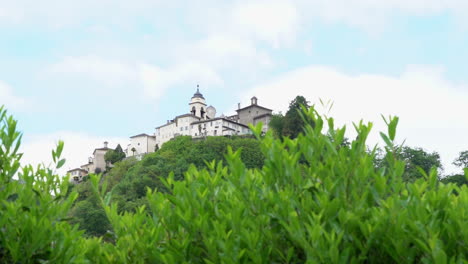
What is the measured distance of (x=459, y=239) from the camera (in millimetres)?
4164

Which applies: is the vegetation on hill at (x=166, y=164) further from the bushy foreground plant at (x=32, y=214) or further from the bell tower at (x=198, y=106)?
the bushy foreground plant at (x=32, y=214)

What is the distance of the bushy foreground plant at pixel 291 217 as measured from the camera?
4160mm

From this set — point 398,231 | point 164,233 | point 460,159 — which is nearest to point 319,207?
point 398,231

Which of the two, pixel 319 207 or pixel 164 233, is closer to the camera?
pixel 319 207

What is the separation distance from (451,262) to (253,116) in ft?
422

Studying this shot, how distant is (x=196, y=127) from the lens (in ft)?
433

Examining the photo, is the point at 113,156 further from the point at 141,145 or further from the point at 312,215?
the point at 312,215

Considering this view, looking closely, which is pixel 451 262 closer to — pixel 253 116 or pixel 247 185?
pixel 247 185

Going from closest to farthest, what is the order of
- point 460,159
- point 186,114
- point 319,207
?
point 319,207 < point 460,159 < point 186,114

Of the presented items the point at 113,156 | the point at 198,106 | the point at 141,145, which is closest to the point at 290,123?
the point at 198,106

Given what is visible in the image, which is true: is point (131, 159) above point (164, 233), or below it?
above

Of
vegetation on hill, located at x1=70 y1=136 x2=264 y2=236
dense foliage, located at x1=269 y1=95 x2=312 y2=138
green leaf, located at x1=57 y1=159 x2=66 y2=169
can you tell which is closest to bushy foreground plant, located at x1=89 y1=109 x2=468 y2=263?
green leaf, located at x1=57 y1=159 x2=66 y2=169

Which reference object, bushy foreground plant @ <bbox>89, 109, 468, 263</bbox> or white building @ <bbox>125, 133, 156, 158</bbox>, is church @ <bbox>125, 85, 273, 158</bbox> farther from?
bushy foreground plant @ <bbox>89, 109, 468, 263</bbox>

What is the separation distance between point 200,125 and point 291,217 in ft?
417
